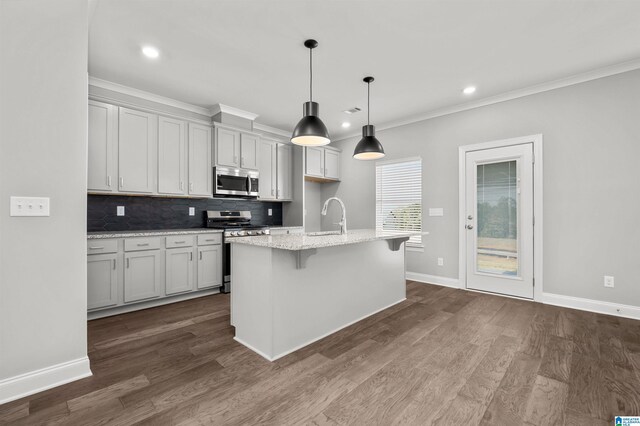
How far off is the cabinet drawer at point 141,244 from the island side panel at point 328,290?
2.11 m

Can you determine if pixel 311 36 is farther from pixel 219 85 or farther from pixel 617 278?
pixel 617 278

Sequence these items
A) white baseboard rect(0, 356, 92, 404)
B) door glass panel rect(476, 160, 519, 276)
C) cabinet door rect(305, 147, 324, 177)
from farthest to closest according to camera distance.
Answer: cabinet door rect(305, 147, 324, 177)
door glass panel rect(476, 160, 519, 276)
white baseboard rect(0, 356, 92, 404)

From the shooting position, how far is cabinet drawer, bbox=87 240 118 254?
3.17 m

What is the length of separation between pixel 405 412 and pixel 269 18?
296 cm

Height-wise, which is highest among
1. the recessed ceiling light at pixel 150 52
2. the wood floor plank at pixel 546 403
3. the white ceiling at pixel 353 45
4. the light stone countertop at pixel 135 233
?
the white ceiling at pixel 353 45

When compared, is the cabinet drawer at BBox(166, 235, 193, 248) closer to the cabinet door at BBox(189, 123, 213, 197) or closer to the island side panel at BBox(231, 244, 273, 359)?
the cabinet door at BBox(189, 123, 213, 197)

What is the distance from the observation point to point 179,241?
384 centimetres

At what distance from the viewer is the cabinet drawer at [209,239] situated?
405 cm

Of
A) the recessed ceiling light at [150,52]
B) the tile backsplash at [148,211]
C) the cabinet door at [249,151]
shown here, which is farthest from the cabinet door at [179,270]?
the recessed ceiling light at [150,52]

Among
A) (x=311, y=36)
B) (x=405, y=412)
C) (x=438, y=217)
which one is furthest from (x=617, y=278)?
(x=311, y=36)

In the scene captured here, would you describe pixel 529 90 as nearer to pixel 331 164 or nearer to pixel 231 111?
pixel 331 164

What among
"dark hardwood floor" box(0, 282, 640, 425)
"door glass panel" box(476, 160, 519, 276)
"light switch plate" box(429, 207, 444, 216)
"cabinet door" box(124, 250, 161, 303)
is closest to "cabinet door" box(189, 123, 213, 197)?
"cabinet door" box(124, 250, 161, 303)

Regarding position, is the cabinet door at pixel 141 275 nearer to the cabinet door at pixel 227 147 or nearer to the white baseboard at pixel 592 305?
the cabinet door at pixel 227 147

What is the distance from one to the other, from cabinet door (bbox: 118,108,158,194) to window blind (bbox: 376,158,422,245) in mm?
3439
